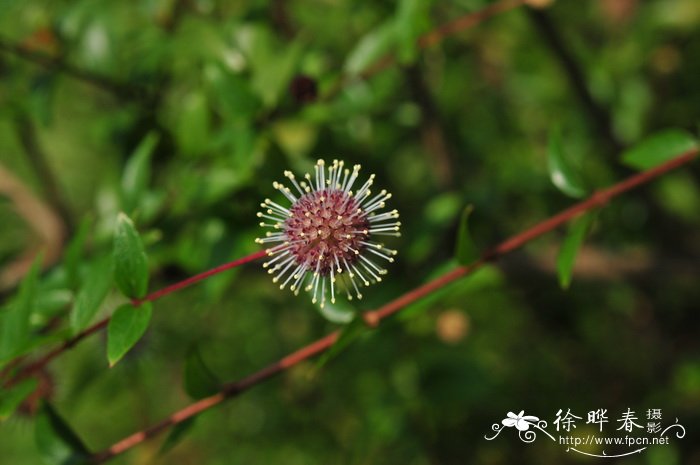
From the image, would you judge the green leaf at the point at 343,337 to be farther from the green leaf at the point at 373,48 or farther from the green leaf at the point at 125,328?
the green leaf at the point at 373,48

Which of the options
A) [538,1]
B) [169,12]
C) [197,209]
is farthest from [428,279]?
[169,12]

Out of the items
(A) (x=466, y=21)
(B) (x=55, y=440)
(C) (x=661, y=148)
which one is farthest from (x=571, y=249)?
(B) (x=55, y=440)

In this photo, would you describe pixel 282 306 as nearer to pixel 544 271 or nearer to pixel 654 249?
pixel 544 271

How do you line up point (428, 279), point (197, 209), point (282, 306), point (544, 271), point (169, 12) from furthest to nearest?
point (282, 306) → point (544, 271) → point (169, 12) → point (197, 209) → point (428, 279)

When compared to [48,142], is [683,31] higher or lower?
higher

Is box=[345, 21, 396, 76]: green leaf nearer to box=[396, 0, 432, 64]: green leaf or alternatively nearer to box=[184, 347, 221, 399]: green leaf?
box=[396, 0, 432, 64]: green leaf

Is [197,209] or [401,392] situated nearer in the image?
[197,209]

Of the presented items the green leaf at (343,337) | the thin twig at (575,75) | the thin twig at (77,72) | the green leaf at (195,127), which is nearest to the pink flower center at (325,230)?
the green leaf at (343,337)

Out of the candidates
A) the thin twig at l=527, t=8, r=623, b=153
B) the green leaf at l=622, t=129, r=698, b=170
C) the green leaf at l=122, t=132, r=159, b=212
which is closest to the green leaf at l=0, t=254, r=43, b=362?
the green leaf at l=122, t=132, r=159, b=212
